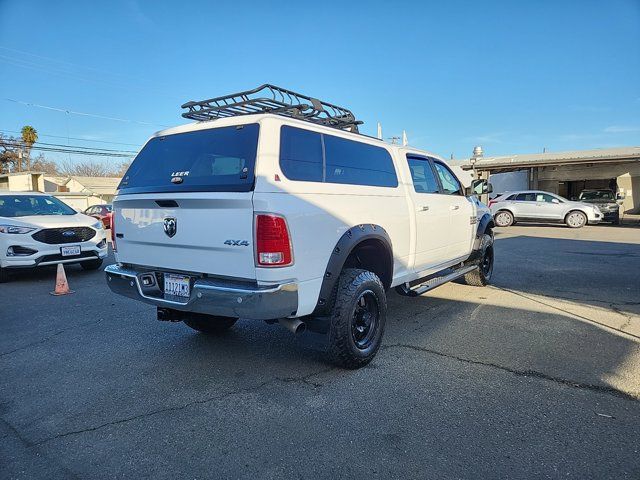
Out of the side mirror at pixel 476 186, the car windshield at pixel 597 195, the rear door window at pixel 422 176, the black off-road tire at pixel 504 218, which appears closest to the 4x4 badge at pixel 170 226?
the rear door window at pixel 422 176

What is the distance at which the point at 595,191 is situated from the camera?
21.0 metres

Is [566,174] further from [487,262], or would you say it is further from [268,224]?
[268,224]

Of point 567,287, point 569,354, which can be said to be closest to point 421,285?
point 569,354

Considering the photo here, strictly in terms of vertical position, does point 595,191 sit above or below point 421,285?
above

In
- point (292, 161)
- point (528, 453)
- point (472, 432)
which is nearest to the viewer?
point (528, 453)

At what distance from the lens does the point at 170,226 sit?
11.2ft

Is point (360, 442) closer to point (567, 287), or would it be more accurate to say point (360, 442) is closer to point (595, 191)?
point (567, 287)

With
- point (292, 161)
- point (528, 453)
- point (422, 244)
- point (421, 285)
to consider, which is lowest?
point (528, 453)

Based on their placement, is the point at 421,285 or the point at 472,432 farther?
the point at 421,285

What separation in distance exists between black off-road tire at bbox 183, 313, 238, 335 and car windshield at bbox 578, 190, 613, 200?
21.6 meters

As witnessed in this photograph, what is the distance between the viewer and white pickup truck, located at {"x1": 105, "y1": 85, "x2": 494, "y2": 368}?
3.03 meters

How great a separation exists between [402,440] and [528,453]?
2.36ft

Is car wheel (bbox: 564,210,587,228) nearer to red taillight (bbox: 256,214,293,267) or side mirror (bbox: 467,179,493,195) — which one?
side mirror (bbox: 467,179,493,195)

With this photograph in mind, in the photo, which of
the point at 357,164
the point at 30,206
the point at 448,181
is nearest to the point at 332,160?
the point at 357,164
